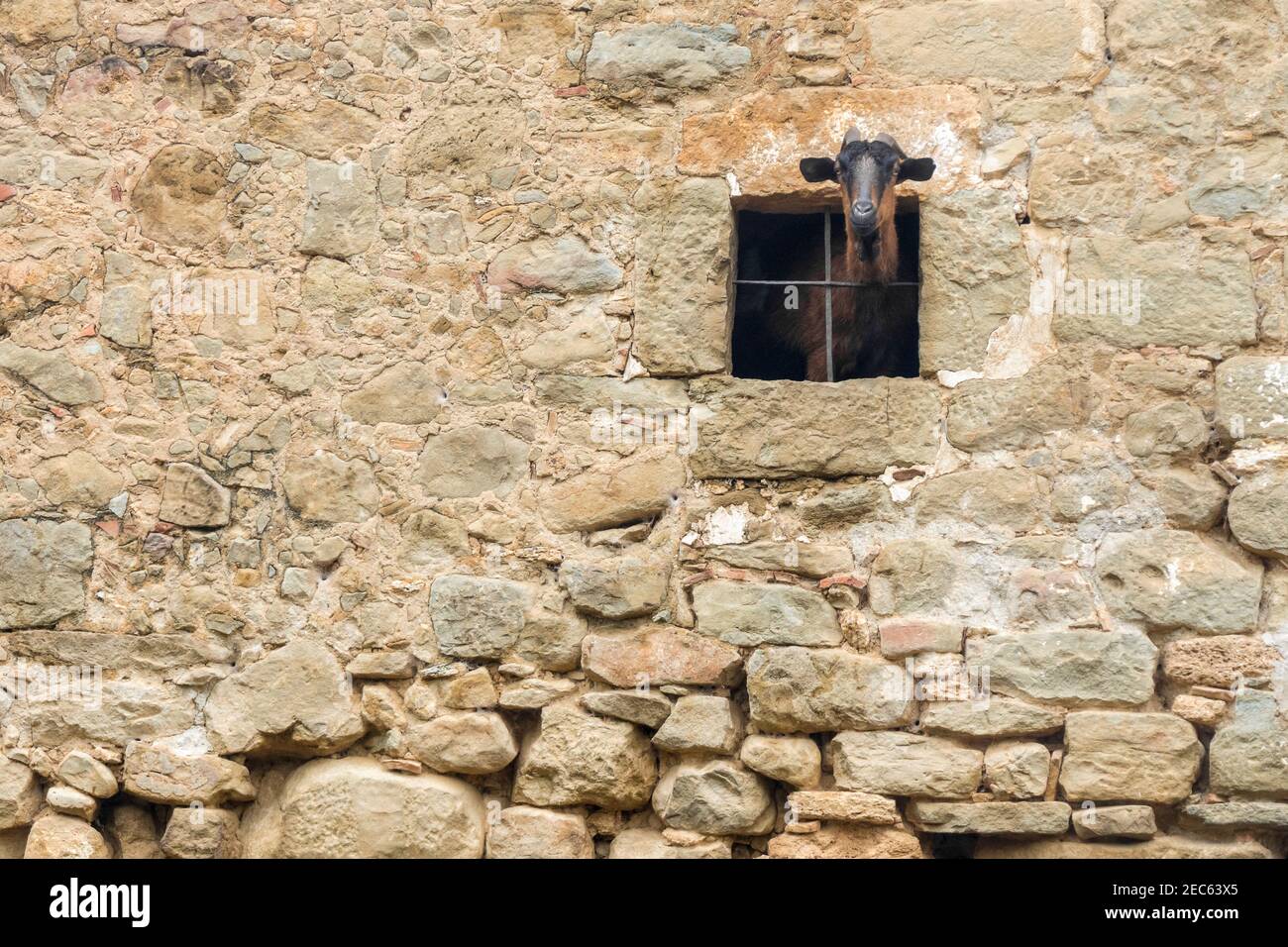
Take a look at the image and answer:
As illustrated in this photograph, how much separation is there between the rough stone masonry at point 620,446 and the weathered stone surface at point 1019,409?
0.04 ft

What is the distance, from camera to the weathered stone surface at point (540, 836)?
4211 mm

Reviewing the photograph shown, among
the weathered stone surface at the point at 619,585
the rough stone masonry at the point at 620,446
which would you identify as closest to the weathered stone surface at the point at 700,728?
the rough stone masonry at the point at 620,446

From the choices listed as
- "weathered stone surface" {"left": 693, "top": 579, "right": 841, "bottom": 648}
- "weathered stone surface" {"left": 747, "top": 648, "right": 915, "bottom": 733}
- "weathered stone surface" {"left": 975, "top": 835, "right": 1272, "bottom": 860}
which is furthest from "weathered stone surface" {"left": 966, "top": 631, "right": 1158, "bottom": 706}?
"weathered stone surface" {"left": 693, "top": 579, "right": 841, "bottom": 648}

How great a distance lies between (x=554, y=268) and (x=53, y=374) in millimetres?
1613

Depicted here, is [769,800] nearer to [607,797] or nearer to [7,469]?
[607,797]

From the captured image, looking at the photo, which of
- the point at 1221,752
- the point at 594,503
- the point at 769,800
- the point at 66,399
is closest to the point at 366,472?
the point at 594,503

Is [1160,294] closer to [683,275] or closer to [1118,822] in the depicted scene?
[683,275]

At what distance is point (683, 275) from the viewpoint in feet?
14.7

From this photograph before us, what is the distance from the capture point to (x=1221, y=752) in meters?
4.04

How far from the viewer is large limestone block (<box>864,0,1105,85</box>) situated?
4445 millimetres

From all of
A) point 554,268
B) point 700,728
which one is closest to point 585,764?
point 700,728

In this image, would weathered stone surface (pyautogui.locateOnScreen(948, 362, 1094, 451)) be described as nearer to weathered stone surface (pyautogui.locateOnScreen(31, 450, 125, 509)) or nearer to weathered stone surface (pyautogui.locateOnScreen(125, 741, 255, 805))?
weathered stone surface (pyautogui.locateOnScreen(125, 741, 255, 805))

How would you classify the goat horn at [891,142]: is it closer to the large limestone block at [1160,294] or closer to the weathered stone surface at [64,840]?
the large limestone block at [1160,294]

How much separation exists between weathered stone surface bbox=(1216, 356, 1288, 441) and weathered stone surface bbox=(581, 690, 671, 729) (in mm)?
1805
